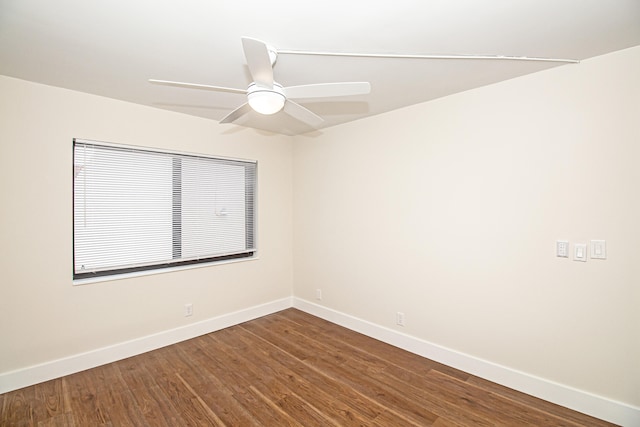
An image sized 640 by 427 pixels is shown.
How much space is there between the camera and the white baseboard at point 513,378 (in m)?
2.05

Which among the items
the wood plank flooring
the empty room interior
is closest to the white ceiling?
the empty room interior

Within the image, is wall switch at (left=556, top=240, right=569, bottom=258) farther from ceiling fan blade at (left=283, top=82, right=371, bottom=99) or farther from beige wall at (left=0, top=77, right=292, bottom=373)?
beige wall at (left=0, top=77, right=292, bottom=373)

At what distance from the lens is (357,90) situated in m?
1.77

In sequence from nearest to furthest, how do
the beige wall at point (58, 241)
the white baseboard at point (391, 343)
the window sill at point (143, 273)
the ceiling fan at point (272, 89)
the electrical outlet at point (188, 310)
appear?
the ceiling fan at point (272, 89) < the white baseboard at point (391, 343) < the beige wall at point (58, 241) < the window sill at point (143, 273) < the electrical outlet at point (188, 310)

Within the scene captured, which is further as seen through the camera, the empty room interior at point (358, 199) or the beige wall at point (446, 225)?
the beige wall at point (446, 225)

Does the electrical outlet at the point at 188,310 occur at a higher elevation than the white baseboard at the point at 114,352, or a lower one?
higher

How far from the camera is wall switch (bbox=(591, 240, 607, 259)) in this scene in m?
2.07

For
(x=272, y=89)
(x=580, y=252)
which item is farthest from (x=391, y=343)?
(x=272, y=89)

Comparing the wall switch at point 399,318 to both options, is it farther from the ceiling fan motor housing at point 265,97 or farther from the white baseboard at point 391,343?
the ceiling fan motor housing at point 265,97

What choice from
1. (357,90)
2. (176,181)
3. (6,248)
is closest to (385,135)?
(357,90)

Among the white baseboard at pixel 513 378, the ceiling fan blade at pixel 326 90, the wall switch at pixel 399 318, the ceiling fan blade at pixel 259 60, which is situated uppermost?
the ceiling fan blade at pixel 259 60

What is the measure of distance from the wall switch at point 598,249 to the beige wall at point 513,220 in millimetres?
30

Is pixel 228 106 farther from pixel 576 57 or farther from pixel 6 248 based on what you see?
pixel 576 57

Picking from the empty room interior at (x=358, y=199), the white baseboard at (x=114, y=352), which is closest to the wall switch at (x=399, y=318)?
the empty room interior at (x=358, y=199)
